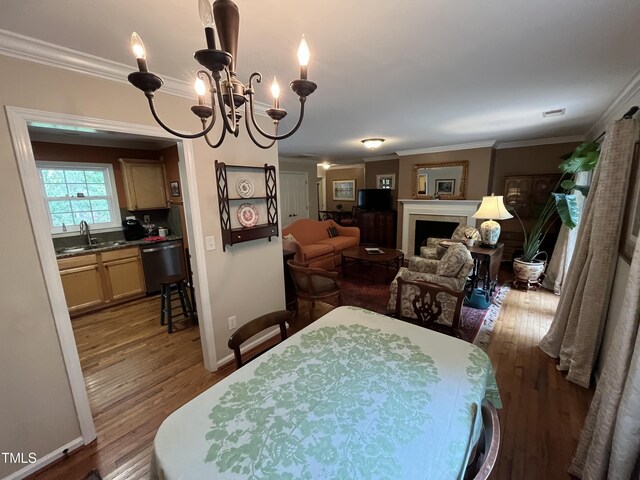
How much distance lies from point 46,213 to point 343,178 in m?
7.21

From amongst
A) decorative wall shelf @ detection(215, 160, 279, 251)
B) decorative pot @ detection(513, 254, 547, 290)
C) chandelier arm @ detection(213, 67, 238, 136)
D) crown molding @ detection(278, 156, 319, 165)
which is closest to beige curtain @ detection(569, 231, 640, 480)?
chandelier arm @ detection(213, 67, 238, 136)

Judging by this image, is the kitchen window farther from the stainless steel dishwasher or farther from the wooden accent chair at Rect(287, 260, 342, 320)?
the wooden accent chair at Rect(287, 260, 342, 320)

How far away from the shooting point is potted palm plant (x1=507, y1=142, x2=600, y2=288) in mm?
2973

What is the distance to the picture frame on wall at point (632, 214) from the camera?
166cm

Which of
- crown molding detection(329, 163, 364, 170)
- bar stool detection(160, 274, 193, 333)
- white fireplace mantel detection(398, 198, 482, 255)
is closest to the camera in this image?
bar stool detection(160, 274, 193, 333)

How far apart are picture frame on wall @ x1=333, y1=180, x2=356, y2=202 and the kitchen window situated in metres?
5.76

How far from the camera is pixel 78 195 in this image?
3658 millimetres

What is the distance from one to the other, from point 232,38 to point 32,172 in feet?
4.68

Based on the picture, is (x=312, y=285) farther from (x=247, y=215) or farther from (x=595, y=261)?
(x=595, y=261)

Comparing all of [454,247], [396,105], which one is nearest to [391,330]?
[454,247]

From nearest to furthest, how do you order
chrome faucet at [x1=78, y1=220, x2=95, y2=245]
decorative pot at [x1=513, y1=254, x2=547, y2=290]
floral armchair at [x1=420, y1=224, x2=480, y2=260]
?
chrome faucet at [x1=78, y1=220, x2=95, y2=245]
floral armchair at [x1=420, y1=224, x2=480, y2=260]
decorative pot at [x1=513, y1=254, x2=547, y2=290]

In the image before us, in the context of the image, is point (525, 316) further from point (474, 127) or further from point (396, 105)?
point (396, 105)

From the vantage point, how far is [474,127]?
11.3 feet

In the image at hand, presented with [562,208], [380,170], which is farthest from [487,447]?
[380,170]
